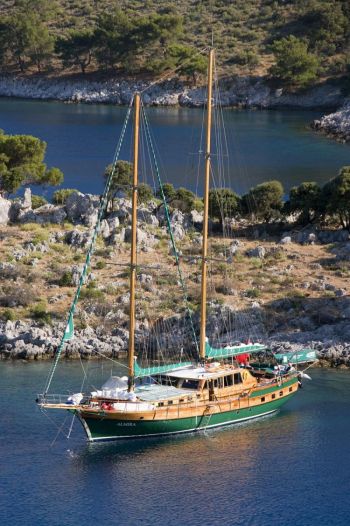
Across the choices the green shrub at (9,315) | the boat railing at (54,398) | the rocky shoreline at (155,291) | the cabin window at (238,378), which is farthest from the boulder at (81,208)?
the cabin window at (238,378)

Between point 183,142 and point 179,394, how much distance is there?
7457 centimetres

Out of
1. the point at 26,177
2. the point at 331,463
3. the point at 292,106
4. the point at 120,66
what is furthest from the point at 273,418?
the point at 120,66

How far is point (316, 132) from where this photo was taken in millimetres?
127938

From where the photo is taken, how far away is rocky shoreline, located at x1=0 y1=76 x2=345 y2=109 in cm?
14700

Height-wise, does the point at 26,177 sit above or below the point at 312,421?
above

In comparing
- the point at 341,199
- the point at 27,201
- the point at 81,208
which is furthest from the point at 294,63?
the point at 81,208

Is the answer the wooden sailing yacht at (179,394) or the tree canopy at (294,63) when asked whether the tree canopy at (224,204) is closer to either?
the wooden sailing yacht at (179,394)

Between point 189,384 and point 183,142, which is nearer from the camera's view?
point 189,384

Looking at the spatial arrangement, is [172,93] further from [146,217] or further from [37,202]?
[146,217]

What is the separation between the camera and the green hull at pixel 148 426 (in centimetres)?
4275

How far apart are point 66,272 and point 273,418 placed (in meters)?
17.5

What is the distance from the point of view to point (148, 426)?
4328 centimetres

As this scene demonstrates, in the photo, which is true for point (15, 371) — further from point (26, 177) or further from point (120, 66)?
point (120, 66)

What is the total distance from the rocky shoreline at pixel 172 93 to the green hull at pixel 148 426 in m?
99.9
